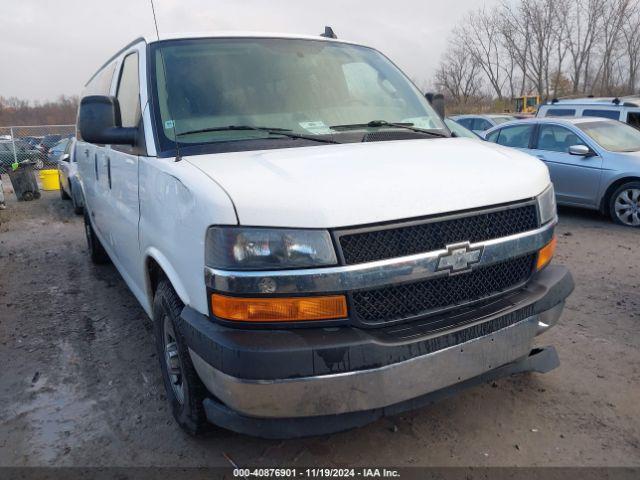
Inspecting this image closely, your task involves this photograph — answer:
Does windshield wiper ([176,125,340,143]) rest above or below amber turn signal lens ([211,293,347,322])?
above

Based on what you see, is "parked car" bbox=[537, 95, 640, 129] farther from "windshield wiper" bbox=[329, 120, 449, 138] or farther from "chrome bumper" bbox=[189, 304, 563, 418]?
"chrome bumper" bbox=[189, 304, 563, 418]

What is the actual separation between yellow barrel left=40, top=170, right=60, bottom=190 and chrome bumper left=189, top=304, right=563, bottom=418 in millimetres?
14495

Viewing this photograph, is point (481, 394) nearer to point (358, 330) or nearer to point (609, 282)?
point (358, 330)

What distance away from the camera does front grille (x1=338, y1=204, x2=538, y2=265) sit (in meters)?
2.12

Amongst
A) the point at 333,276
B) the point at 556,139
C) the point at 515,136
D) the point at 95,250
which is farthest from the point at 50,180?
the point at 333,276

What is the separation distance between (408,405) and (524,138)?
26.1 ft

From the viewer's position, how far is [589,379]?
3289 mm


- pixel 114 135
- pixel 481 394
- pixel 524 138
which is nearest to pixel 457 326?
pixel 481 394

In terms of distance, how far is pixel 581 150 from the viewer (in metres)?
7.89

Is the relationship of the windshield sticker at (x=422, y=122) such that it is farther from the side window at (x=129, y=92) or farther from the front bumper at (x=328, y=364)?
the side window at (x=129, y=92)

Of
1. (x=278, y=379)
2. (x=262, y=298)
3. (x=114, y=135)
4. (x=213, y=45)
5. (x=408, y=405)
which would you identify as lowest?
(x=408, y=405)

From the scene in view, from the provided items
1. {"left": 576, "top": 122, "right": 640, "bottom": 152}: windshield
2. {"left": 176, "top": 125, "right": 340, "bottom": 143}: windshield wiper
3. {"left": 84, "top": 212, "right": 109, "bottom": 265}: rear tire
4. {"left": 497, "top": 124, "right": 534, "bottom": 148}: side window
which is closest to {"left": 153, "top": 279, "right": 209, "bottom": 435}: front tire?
{"left": 176, "top": 125, "right": 340, "bottom": 143}: windshield wiper

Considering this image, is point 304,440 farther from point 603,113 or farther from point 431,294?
point 603,113

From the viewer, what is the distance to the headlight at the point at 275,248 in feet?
6.76
